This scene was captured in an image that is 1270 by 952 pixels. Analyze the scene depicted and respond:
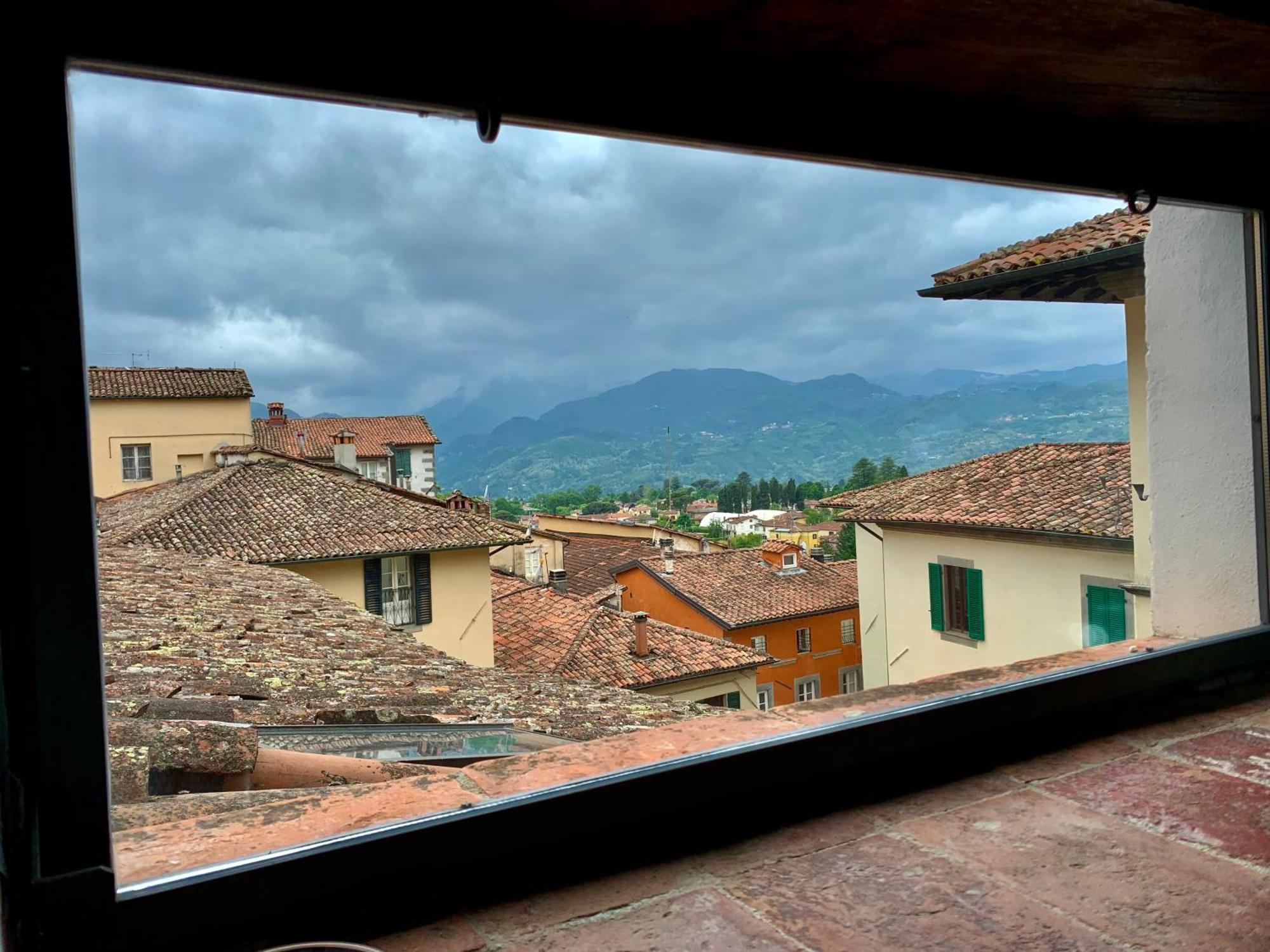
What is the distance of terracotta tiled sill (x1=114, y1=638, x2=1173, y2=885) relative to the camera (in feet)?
2.38

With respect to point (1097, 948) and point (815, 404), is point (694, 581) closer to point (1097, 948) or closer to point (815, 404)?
point (815, 404)

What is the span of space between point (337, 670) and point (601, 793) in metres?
2.31

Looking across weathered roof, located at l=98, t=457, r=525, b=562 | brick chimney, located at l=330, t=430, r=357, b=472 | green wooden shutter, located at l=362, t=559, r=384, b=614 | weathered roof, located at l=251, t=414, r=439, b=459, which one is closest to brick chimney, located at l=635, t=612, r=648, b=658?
weathered roof, located at l=98, t=457, r=525, b=562

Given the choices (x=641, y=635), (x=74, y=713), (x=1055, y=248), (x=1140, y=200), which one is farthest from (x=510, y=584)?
(x=74, y=713)

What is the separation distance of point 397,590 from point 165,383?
5142 mm

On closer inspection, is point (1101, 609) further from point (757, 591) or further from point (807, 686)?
point (807, 686)

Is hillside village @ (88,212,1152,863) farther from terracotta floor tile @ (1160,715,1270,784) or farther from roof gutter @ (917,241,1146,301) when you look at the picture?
terracotta floor tile @ (1160,715,1270,784)

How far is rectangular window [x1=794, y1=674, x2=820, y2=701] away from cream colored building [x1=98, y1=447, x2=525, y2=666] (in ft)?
10.6

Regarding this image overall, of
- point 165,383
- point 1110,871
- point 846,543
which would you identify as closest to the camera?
point 1110,871

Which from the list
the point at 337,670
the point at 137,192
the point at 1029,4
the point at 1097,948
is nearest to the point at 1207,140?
the point at 1029,4

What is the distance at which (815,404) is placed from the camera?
6.95 feet

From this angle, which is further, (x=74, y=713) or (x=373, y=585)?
(x=373, y=585)

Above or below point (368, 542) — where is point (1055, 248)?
above

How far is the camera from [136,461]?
140cm
